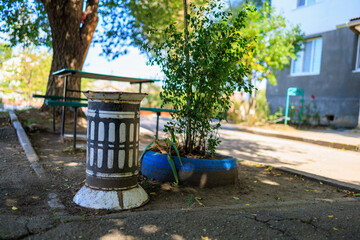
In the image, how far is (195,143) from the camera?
14.3ft

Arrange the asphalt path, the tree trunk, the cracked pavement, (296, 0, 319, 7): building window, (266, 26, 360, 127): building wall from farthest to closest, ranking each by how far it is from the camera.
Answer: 1. (296, 0, 319, 7): building window
2. (266, 26, 360, 127): building wall
3. the tree trunk
4. the asphalt path
5. the cracked pavement

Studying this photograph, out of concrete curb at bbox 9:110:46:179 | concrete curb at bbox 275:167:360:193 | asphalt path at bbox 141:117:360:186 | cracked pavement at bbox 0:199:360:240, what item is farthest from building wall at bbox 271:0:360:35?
cracked pavement at bbox 0:199:360:240

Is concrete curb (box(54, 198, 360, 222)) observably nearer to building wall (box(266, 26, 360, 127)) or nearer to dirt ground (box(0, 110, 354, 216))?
dirt ground (box(0, 110, 354, 216))

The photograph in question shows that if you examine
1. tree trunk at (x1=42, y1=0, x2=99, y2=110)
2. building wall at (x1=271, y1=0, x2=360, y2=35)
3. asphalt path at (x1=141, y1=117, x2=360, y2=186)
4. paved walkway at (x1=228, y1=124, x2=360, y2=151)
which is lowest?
asphalt path at (x1=141, y1=117, x2=360, y2=186)

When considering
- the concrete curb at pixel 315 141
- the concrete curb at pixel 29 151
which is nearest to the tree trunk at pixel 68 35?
the concrete curb at pixel 29 151

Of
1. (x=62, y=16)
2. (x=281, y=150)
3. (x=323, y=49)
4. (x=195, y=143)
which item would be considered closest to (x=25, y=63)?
(x=62, y=16)

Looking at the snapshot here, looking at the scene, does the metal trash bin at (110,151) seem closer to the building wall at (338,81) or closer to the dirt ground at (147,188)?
the dirt ground at (147,188)

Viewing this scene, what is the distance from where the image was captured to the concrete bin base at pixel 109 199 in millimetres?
3178

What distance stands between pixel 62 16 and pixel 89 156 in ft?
22.7

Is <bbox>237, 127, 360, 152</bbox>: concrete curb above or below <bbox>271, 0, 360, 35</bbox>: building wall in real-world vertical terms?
below

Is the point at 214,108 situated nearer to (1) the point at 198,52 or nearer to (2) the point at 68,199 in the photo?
(1) the point at 198,52

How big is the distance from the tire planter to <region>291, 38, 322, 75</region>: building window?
14002mm

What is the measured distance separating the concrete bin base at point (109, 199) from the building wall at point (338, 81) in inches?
529

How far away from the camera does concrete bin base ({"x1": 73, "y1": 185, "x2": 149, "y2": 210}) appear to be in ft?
10.4
